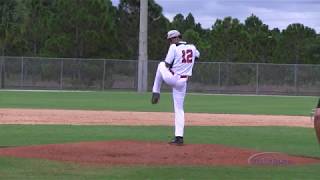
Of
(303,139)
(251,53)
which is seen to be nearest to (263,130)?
(303,139)

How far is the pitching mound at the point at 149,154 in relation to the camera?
10844mm

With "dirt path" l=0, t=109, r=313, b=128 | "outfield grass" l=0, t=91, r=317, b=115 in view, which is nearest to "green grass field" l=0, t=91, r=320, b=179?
"dirt path" l=0, t=109, r=313, b=128

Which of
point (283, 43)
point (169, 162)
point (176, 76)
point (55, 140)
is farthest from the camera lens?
point (283, 43)

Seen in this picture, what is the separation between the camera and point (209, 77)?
55.6m

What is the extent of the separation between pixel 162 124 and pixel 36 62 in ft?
115

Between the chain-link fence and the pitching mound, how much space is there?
138 feet

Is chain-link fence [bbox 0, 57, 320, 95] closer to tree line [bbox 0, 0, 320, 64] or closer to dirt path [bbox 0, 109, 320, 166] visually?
tree line [bbox 0, 0, 320, 64]

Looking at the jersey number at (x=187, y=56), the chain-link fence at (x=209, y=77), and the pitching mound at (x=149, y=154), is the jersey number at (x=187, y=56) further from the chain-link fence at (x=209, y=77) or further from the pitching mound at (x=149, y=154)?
the chain-link fence at (x=209, y=77)

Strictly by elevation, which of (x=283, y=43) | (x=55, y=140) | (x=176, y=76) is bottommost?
(x=55, y=140)

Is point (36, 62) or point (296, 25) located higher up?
point (296, 25)

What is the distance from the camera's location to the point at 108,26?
54062mm

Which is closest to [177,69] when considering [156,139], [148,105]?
[156,139]

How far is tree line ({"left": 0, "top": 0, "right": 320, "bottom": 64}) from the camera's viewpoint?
180ft

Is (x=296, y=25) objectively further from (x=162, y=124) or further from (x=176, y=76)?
(x=176, y=76)
